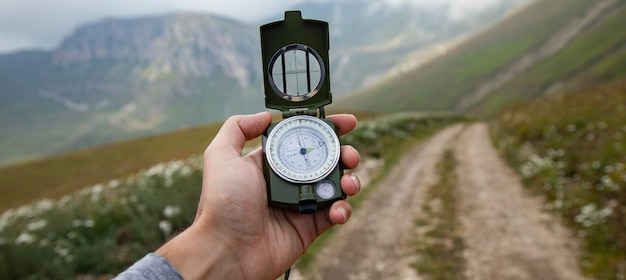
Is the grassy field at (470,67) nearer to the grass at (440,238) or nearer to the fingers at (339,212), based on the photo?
the grass at (440,238)

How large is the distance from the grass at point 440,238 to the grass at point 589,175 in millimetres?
1823

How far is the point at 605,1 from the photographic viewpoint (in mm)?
166875

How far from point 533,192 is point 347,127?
9317 mm

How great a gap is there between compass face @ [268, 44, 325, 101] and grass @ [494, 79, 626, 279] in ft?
18.0

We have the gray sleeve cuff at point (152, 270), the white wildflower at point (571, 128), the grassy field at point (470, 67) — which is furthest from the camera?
the grassy field at point (470, 67)

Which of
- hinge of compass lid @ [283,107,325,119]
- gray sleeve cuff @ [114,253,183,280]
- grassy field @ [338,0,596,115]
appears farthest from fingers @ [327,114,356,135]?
grassy field @ [338,0,596,115]

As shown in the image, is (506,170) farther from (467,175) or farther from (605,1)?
(605,1)

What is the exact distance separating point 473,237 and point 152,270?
711 cm

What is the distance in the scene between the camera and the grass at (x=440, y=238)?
7.31 m

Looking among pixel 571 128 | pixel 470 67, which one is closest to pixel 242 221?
pixel 571 128

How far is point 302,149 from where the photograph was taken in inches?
115

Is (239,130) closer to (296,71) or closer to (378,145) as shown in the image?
(296,71)

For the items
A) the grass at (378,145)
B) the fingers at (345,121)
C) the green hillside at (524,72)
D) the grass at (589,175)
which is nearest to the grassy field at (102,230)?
the grass at (378,145)

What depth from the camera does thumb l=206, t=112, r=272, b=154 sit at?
3.05 meters
